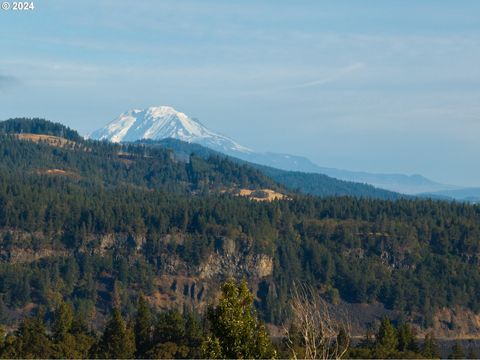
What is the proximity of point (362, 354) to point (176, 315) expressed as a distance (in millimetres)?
32012

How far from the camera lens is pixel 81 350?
122875 millimetres

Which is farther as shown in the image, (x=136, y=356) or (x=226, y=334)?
(x=136, y=356)

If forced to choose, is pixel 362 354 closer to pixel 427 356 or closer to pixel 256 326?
pixel 427 356

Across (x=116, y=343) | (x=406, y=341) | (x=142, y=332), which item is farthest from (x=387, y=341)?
(x=116, y=343)

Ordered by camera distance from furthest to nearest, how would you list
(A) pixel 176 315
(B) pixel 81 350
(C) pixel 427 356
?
(A) pixel 176 315 → (C) pixel 427 356 → (B) pixel 81 350

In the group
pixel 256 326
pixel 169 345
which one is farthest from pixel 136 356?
pixel 256 326

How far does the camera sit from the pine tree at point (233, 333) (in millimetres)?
56031

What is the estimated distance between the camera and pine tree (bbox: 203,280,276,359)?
5603 cm

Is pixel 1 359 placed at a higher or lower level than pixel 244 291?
lower

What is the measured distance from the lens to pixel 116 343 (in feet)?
403

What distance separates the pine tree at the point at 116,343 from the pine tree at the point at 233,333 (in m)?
66.5

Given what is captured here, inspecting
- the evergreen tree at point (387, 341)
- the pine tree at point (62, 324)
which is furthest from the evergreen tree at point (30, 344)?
the evergreen tree at point (387, 341)

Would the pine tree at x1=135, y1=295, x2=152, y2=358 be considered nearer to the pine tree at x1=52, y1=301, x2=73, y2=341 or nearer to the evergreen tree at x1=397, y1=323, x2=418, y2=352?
the pine tree at x1=52, y1=301, x2=73, y2=341

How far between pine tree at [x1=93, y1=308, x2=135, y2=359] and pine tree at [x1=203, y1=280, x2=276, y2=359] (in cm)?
6645
